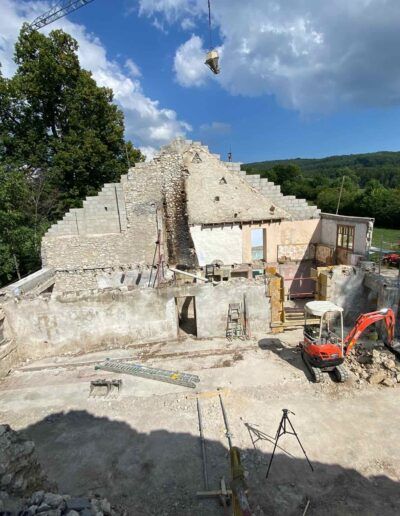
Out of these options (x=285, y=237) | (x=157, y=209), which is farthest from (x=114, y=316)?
(x=285, y=237)

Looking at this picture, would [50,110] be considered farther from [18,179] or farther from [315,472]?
[315,472]

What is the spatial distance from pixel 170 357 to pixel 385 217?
50.0 metres

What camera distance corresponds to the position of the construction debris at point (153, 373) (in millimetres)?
9945

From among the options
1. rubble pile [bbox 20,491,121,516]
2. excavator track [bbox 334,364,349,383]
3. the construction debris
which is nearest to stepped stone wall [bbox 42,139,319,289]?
the construction debris

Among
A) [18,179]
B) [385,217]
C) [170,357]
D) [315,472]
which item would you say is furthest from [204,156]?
[385,217]

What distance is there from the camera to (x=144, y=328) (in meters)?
12.8

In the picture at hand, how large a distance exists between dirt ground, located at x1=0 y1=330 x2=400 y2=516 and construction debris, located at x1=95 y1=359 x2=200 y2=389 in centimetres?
21

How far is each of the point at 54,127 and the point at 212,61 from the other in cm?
1739

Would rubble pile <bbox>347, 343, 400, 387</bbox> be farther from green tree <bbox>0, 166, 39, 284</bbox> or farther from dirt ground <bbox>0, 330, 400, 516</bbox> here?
green tree <bbox>0, 166, 39, 284</bbox>

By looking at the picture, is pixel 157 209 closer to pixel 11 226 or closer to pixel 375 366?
pixel 11 226

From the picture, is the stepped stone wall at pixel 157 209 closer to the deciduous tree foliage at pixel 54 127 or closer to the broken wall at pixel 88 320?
the deciduous tree foliage at pixel 54 127

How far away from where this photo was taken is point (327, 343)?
9.49 meters

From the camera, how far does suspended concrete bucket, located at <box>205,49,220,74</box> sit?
16266 mm

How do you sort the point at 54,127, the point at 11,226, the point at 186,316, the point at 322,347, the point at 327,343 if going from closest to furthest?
1. the point at 322,347
2. the point at 327,343
3. the point at 186,316
4. the point at 11,226
5. the point at 54,127
